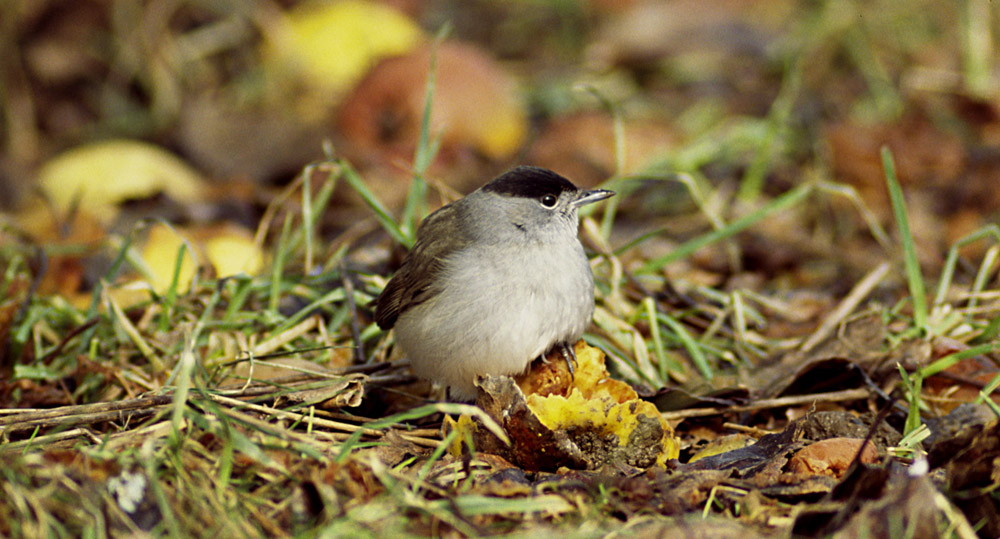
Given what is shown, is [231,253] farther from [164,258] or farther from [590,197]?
[590,197]

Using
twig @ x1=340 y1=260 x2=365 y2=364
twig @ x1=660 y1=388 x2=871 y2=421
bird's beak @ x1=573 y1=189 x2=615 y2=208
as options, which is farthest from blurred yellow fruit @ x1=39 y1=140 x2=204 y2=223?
twig @ x1=660 y1=388 x2=871 y2=421

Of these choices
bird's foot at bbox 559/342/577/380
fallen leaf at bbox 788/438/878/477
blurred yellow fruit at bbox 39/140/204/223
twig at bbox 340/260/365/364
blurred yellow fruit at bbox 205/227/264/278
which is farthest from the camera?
blurred yellow fruit at bbox 39/140/204/223

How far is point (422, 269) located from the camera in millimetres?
3570

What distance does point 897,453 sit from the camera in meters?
3.05

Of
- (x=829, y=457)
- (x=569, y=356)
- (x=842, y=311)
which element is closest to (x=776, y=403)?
(x=829, y=457)

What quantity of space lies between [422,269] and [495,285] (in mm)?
387

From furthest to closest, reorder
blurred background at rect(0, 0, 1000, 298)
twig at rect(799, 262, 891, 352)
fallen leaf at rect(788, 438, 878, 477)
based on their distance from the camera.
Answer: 1. blurred background at rect(0, 0, 1000, 298)
2. twig at rect(799, 262, 891, 352)
3. fallen leaf at rect(788, 438, 878, 477)

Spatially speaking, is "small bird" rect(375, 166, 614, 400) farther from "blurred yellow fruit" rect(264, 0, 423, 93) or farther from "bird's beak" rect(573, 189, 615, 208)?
"blurred yellow fruit" rect(264, 0, 423, 93)

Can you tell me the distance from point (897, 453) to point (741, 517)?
2.73 feet

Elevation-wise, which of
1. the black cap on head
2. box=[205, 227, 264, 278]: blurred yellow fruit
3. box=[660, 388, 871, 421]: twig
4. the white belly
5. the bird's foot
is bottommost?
box=[660, 388, 871, 421]: twig

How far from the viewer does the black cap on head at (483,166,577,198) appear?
3.60 metres

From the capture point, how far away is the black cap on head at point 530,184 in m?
3.60

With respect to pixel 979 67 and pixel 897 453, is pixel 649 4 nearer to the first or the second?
pixel 979 67

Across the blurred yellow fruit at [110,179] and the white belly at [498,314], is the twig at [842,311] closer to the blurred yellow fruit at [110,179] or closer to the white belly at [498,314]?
the white belly at [498,314]
